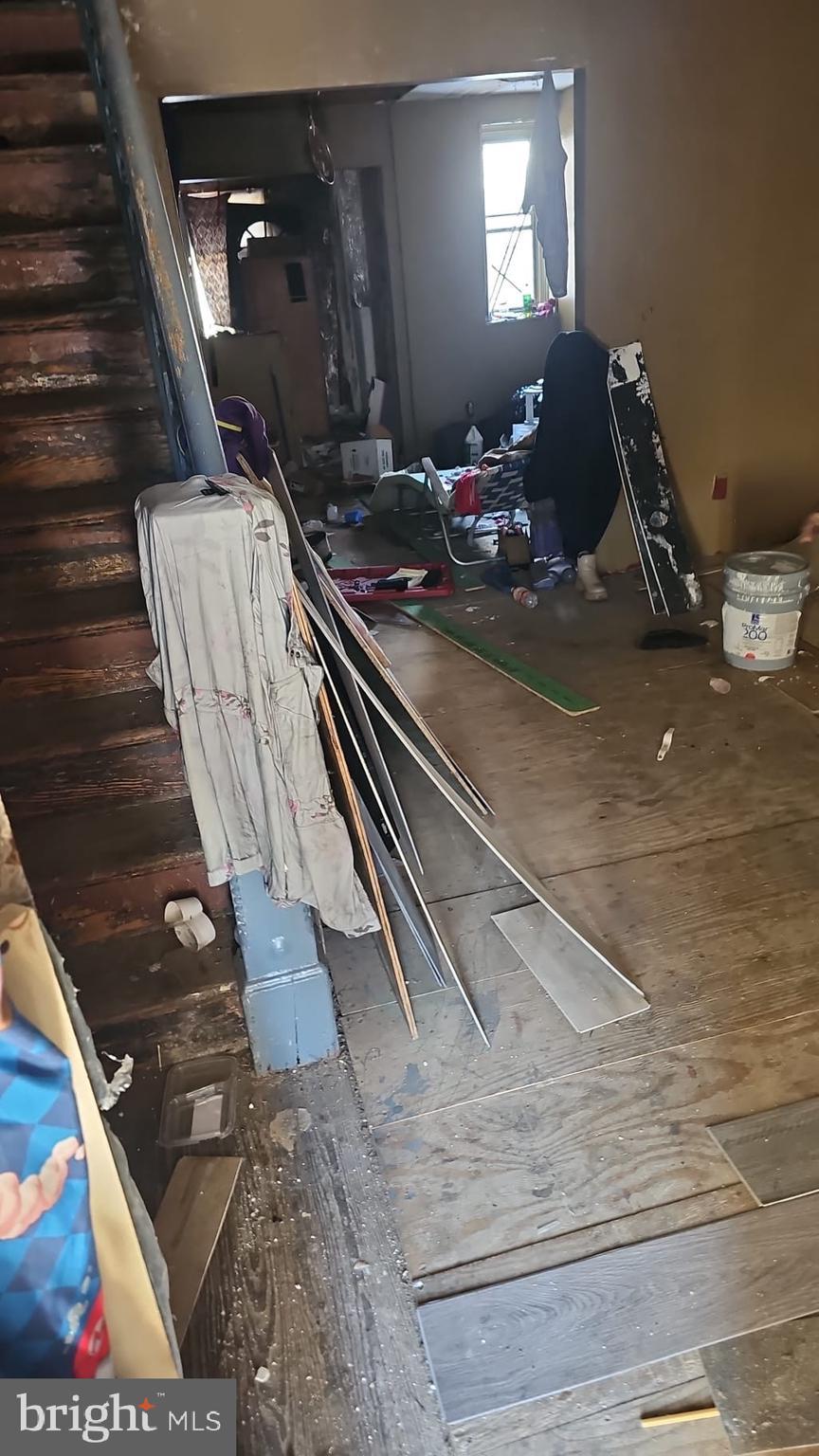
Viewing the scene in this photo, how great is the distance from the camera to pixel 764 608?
340 centimetres

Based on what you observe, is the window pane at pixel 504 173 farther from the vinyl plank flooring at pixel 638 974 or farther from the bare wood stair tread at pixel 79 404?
the vinyl plank flooring at pixel 638 974

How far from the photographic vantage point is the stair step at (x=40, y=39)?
289 cm

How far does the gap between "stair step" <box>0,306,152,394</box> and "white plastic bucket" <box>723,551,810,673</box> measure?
2121 mm

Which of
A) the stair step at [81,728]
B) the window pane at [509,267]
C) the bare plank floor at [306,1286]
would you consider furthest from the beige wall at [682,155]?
the window pane at [509,267]

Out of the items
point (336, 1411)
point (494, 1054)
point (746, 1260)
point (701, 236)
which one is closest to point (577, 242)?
point (701, 236)

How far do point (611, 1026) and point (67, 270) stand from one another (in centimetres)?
250

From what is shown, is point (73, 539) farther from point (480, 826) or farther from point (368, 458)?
point (368, 458)

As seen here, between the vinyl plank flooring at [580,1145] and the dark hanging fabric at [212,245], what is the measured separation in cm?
702

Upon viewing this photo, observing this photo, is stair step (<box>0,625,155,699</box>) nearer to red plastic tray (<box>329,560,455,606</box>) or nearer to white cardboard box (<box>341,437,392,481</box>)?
red plastic tray (<box>329,560,455,606</box>)

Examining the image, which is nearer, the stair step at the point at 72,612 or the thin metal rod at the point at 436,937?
the thin metal rod at the point at 436,937

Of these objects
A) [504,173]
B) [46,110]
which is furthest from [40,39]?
[504,173]

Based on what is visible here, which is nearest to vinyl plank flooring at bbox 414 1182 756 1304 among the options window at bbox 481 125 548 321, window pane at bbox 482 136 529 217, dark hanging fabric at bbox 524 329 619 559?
dark hanging fabric at bbox 524 329 619 559

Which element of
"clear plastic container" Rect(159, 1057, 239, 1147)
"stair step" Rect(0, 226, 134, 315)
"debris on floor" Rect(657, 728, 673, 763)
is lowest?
"clear plastic container" Rect(159, 1057, 239, 1147)

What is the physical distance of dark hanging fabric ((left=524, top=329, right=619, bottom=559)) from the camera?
13.9 ft
